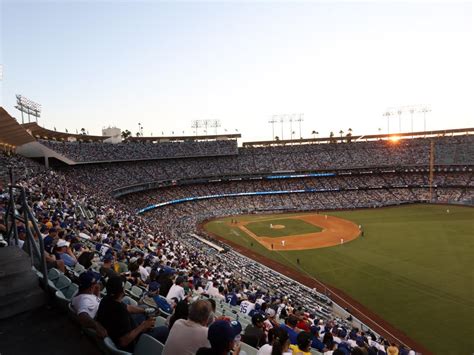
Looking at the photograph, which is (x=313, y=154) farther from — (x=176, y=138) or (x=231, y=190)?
(x=176, y=138)

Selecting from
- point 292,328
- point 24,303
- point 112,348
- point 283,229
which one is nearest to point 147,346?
point 112,348

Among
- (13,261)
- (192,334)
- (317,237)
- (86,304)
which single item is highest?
(192,334)

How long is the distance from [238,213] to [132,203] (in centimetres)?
1861

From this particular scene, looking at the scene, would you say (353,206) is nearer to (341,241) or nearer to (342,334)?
(341,241)

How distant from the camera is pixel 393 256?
31.4 m

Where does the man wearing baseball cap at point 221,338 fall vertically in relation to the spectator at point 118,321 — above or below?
above

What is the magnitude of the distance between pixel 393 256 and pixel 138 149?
4830cm

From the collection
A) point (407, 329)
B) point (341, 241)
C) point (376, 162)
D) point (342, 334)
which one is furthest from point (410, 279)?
point (376, 162)

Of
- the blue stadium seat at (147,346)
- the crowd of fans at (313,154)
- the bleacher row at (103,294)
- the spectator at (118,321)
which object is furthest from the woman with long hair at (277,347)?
the crowd of fans at (313,154)

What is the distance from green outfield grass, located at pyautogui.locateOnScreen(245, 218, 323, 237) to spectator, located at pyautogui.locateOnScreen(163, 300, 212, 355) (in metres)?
40.1

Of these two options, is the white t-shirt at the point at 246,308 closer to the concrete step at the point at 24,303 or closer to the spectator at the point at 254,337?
the spectator at the point at 254,337

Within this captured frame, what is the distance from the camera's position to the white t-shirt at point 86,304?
16.0ft

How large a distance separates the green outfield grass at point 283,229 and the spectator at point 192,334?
4007cm

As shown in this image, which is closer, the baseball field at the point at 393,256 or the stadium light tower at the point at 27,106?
the baseball field at the point at 393,256
